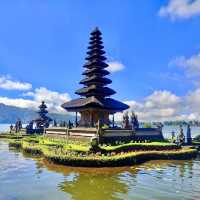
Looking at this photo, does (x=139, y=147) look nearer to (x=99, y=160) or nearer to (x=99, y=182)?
(x=99, y=160)

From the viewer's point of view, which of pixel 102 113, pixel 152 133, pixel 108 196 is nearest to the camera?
pixel 108 196

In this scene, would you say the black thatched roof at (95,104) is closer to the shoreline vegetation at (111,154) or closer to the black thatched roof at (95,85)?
the black thatched roof at (95,85)

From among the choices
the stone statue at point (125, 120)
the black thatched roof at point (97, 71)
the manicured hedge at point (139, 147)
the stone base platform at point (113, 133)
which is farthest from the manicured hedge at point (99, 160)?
the black thatched roof at point (97, 71)

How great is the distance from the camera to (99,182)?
77.0ft

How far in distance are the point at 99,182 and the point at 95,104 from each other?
2320 cm

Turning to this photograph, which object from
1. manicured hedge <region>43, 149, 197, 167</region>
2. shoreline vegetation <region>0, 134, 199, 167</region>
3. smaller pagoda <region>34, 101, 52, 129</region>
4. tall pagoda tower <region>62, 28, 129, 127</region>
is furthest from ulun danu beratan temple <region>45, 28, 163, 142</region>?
smaller pagoda <region>34, 101, 52, 129</region>

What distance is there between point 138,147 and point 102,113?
1379cm

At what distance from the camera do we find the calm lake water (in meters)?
19.4

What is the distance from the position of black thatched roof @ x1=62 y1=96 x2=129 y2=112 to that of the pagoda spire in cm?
133

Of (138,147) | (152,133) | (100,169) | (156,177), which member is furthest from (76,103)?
(156,177)

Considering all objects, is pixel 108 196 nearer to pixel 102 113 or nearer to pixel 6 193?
pixel 6 193

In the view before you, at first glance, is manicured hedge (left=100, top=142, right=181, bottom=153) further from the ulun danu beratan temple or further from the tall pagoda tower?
the tall pagoda tower

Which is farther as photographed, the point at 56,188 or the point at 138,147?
the point at 138,147

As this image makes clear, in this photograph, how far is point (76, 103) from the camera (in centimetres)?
4984
